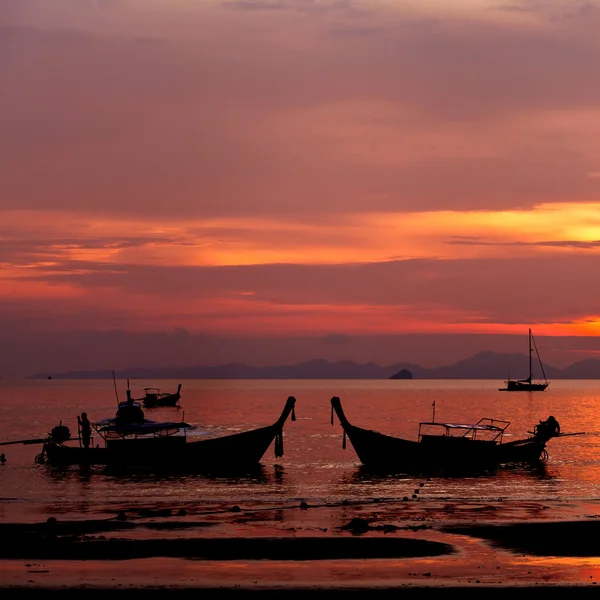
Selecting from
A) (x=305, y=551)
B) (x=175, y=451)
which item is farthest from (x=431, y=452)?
(x=305, y=551)

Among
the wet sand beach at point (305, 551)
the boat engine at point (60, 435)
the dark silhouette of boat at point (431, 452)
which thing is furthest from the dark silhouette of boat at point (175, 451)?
the wet sand beach at point (305, 551)

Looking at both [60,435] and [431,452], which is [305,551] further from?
[60,435]

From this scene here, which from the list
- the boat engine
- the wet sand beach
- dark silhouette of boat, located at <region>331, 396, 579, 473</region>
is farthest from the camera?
the boat engine

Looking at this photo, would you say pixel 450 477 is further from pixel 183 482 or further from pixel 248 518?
pixel 248 518

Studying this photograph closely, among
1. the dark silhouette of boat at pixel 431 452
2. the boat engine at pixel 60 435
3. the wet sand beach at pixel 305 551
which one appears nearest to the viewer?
the wet sand beach at pixel 305 551

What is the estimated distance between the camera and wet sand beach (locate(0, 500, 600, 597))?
2216 cm

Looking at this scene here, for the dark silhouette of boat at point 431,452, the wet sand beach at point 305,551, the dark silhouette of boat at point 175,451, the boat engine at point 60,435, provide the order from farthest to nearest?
the boat engine at point 60,435 → the dark silhouette of boat at point 431,452 → the dark silhouette of boat at point 175,451 → the wet sand beach at point 305,551

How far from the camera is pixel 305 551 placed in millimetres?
26172

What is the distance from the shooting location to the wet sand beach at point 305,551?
72.7ft

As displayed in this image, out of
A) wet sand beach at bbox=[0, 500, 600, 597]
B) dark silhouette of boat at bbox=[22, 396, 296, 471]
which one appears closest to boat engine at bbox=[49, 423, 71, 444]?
dark silhouette of boat at bbox=[22, 396, 296, 471]

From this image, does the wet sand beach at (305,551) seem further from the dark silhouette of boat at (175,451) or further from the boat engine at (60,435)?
the boat engine at (60,435)

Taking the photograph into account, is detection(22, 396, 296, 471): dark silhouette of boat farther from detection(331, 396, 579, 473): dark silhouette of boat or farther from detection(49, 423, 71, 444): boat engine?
detection(331, 396, 579, 473): dark silhouette of boat

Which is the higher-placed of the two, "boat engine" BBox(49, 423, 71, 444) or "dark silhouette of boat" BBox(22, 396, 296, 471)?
"boat engine" BBox(49, 423, 71, 444)

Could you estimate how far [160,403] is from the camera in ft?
566
